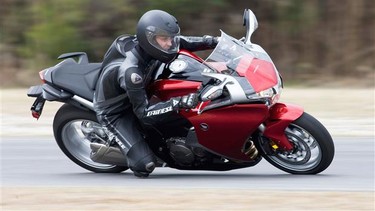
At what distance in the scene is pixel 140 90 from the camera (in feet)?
24.2

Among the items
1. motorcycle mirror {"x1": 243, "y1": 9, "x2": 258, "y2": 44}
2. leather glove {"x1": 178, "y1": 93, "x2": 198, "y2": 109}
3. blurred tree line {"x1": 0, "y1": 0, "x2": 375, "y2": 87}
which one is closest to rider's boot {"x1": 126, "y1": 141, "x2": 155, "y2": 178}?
leather glove {"x1": 178, "y1": 93, "x2": 198, "y2": 109}

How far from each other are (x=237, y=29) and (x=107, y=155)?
10372 mm

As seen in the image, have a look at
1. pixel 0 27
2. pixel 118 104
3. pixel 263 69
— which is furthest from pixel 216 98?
pixel 0 27

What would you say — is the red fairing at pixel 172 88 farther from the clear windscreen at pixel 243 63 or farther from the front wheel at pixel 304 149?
the front wheel at pixel 304 149

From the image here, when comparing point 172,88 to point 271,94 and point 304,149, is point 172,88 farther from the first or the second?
point 304,149

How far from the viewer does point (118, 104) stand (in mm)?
7812

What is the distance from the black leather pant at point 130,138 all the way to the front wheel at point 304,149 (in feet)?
3.46

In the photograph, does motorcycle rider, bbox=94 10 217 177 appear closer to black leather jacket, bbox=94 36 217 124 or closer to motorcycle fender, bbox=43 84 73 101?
black leather jacket, bbox=94 36 217 124

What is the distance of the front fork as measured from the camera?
24.0 feet

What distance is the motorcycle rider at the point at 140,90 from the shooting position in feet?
24.1

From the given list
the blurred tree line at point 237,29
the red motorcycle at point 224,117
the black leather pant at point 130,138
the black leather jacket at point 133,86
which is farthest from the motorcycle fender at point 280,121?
the blurred tree line at point 237,29

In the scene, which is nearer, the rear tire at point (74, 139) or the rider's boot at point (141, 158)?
the rider's boot at point (141, 158)

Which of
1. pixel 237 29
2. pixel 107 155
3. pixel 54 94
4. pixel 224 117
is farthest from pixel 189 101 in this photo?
pixel 237 29

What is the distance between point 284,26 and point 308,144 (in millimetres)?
10839
